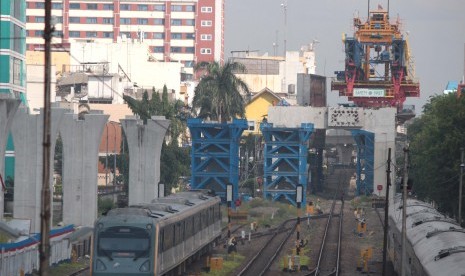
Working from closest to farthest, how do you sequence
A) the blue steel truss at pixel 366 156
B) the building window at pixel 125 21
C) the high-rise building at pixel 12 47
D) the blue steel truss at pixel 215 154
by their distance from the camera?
the high-rise building at pixel 12 47, the blue steel truss at pixel 215 154, the blue steel truss at pixel 366 156, the building window at pixel 125 21

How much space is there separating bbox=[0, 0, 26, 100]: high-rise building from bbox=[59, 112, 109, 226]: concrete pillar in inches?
552

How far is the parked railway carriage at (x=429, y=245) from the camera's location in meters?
23.5

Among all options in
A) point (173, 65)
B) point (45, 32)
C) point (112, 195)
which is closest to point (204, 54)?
point (173, 65)

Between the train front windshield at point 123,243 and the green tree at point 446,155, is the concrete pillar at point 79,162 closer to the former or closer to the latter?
the train front windshield at point 123,243

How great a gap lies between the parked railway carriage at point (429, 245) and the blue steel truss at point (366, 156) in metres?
43.8

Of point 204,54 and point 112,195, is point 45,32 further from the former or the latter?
point 204,54

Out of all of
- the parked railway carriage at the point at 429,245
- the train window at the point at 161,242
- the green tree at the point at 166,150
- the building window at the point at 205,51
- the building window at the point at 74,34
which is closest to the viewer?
the parked railway carriage at the point at 429,245

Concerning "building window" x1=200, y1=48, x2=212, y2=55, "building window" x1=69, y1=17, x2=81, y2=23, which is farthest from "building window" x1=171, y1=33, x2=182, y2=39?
"building window" x1=69, y1=17, x2=81, y2=23

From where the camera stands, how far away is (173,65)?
409ft

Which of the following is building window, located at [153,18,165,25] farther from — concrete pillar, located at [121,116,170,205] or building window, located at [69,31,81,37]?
concrete pillar, located at [121,116,170,205]

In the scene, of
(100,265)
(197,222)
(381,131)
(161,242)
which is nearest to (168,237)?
(161,242)

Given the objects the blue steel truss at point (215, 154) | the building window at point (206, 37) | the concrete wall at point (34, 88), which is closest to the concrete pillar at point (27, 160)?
the blue steel truss at point (215, 154)

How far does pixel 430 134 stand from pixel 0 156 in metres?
33.2

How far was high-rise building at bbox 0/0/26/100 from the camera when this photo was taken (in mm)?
63281
